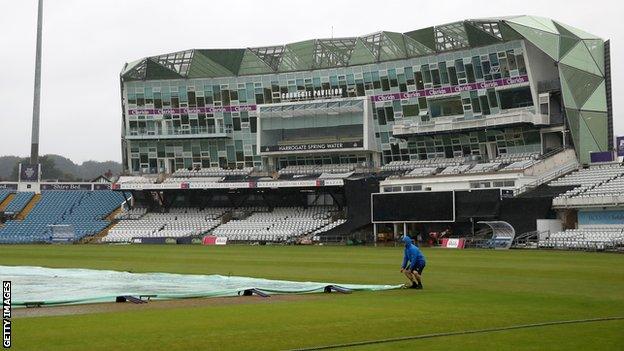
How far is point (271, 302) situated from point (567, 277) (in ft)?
48.2

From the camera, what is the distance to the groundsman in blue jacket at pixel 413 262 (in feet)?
82.3

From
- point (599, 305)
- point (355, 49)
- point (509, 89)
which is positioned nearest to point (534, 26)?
point (509, 89)

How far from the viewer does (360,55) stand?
295 feet

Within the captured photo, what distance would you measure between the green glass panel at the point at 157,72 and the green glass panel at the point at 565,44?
43.8 meters

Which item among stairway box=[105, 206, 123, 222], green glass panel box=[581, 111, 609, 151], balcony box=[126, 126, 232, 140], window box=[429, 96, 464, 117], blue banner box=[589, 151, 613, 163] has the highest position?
window box=[429, 96, 464, 117]

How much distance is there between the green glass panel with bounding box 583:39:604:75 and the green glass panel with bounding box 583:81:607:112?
6.48 feet

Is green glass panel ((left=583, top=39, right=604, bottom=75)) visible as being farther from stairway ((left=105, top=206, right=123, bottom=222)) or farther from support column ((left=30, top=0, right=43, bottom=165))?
support column ((left=30, top=0, right=43, bottom=165))

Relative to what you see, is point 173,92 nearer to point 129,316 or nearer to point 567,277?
point 567,277

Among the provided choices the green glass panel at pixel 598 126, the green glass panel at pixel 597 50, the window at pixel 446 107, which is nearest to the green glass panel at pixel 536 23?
the green glass panel at pixel 597 50

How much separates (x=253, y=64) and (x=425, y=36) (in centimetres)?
2117

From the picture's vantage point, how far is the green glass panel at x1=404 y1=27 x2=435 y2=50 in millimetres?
83700

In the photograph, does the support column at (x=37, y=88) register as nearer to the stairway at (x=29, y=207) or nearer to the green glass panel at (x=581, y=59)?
the stairway at (x=29, y=207)

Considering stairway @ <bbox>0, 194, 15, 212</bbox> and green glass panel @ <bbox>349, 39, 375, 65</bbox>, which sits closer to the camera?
green glass panel @ <bbox>349, 39, 375, 65</bbox>

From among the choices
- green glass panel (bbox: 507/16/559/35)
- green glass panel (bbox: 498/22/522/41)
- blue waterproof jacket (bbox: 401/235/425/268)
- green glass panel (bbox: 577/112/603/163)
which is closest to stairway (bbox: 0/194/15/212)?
green glass panel (bbox: 498/22/522/41)
